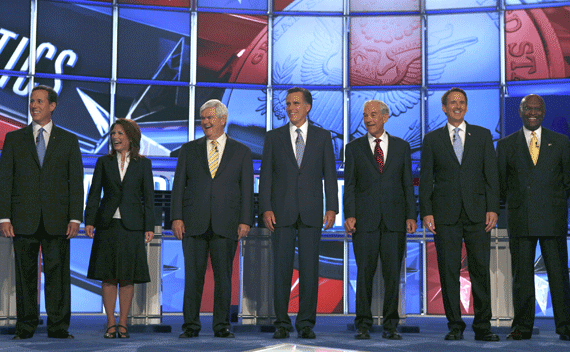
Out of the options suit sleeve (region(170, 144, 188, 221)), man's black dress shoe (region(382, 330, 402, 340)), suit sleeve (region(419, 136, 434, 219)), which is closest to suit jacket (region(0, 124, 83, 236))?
suit sleeve (region(170, 144, 188, 221))

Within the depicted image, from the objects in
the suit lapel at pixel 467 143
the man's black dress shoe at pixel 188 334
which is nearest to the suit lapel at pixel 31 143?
the man's black dress shoe at pixel 188 334

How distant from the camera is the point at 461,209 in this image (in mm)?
4355

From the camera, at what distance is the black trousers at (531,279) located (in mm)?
4352

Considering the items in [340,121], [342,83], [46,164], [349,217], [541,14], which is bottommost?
[349,217]

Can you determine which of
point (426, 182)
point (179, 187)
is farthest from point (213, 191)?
point (426, 182)

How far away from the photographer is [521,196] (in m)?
4.43

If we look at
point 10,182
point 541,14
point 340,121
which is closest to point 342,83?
point 340,121

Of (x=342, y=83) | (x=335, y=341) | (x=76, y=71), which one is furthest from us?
(x=342, y=83)

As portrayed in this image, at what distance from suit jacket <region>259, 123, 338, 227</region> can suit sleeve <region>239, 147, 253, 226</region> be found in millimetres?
93

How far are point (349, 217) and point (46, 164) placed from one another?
214cm

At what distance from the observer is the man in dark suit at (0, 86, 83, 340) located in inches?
169

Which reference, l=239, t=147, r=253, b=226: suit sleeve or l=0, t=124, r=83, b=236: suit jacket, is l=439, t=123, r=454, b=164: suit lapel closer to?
l=239, t=147, r=253, b=226: suit sleeve

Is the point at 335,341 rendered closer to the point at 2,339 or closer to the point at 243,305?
the point at 243,305

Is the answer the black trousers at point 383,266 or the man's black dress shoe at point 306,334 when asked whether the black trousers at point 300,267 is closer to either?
the man's black dress shoe at point 306,334
